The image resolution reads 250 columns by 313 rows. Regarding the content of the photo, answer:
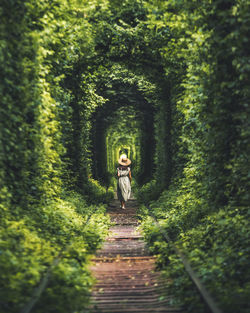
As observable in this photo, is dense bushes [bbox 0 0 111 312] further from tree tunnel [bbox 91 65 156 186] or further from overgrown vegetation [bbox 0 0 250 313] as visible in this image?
tree tunnel [bbox 91 65 156 186]

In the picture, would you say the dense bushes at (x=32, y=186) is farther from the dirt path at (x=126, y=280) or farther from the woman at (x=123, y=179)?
the woman at (x=123, y=179)

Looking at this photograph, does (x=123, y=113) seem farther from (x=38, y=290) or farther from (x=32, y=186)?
(x=38, y=290)

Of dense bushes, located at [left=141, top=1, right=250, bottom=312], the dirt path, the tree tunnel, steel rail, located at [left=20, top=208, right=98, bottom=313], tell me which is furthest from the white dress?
steel rail, located at [left=20, top=208, right=98, bottom=313]

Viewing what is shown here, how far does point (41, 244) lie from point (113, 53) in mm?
9164

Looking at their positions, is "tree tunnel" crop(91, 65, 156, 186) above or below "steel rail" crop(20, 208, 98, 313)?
above

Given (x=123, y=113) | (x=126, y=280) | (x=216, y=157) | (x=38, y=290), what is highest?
(x=123, y=113)

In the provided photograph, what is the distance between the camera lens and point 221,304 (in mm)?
4371

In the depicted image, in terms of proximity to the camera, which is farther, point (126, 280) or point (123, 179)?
point (123, 179)

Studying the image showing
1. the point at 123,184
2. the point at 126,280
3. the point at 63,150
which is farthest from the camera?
the point at 123,184

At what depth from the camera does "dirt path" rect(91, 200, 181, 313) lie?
4973 mm

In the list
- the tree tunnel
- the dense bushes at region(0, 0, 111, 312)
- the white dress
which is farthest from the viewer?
the tree tunnel

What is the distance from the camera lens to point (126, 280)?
609 centimetres

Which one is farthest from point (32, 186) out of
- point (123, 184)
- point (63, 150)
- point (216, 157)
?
point (123, 184)

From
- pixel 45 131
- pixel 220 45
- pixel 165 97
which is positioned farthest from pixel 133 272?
pixel 165 97
